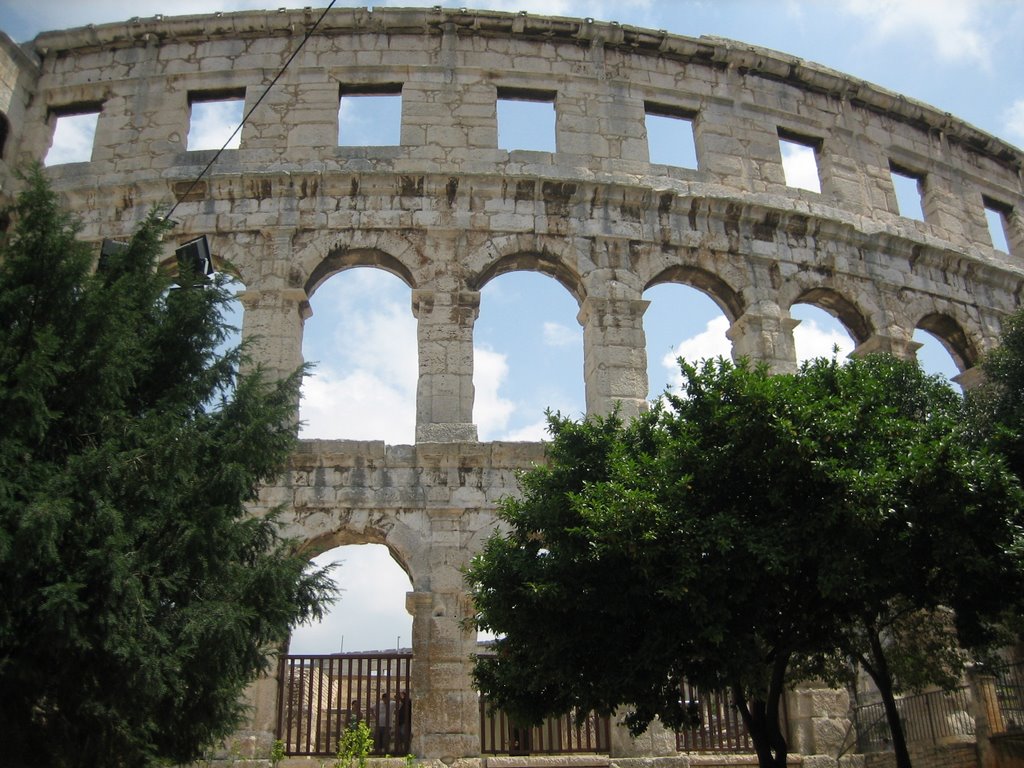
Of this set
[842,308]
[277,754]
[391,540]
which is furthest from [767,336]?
[277,754]

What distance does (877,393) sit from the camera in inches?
315

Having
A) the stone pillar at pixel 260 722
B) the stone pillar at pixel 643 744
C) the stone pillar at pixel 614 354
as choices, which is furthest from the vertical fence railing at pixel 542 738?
the stone pillar at pixel 614 354

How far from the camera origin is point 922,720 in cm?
1070

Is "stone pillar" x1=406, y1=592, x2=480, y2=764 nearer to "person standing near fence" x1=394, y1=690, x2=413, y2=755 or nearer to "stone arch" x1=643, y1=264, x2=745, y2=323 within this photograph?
"person standing near fence" x1=394, y1=690, x2=413, y2=755

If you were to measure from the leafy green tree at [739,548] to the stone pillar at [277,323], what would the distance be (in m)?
4.99

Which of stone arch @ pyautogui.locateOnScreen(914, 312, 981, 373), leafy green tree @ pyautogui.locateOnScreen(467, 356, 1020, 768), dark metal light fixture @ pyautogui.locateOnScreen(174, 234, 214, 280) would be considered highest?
stone arch @ pyautogui.locateOnScreen(914, 312, 981, 373)

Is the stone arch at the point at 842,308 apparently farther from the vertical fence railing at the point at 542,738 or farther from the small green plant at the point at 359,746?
the small green plant at the point at 359,746

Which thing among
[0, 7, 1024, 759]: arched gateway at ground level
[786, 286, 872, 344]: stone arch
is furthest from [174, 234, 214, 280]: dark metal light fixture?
[786, 286, 872, 344]: stone arch

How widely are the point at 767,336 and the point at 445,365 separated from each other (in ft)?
14.6

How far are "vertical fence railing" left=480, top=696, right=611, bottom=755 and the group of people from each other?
0.85m

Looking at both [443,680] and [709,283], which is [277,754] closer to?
[443,680]

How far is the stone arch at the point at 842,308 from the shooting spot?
14227 mm

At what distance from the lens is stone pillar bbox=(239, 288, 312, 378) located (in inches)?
484

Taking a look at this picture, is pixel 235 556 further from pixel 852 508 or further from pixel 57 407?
pixel 852 508
